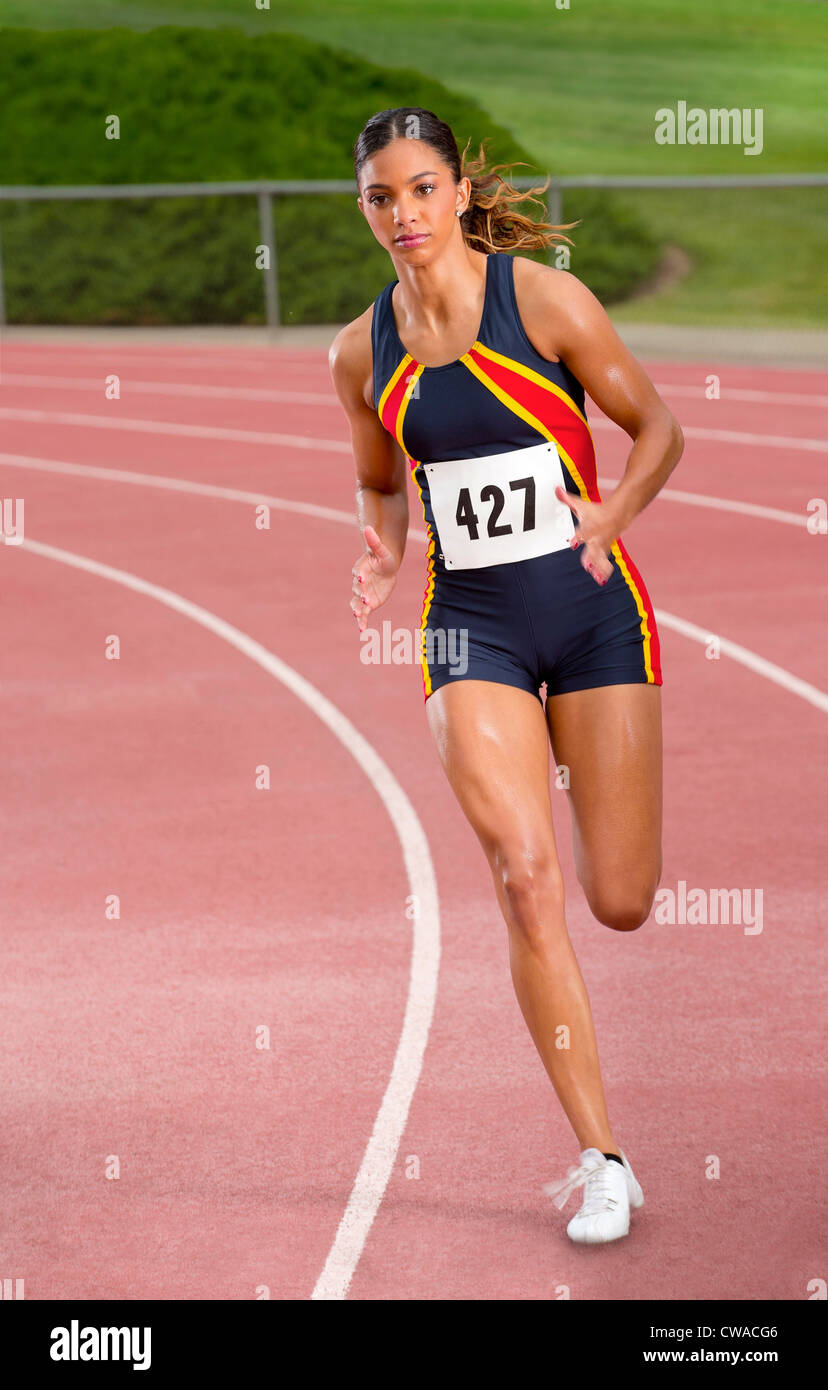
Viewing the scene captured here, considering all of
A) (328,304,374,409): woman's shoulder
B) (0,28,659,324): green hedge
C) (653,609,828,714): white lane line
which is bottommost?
(328,304,374,409): woman's shoulder

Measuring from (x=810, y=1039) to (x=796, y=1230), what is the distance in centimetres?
116

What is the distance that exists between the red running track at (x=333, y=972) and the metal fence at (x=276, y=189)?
372 inches

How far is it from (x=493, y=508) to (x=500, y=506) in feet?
0.06

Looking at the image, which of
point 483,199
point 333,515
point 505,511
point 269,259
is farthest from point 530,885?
point 269,259

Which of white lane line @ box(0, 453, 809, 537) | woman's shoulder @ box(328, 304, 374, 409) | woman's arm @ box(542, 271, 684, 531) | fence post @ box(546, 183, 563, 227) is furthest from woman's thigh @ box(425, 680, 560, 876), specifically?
fence post @ box(546, 183, 563, 227)

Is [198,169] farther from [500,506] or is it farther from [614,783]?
[614,783]

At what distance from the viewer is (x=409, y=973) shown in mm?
6270

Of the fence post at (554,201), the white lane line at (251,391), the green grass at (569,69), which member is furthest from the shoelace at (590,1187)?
the green grass at (569,69)

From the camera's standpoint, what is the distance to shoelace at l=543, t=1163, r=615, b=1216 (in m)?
4.41

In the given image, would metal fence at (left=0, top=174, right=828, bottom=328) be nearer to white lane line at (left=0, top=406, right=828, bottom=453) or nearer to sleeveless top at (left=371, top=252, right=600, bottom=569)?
white lane line at (left=0, top=406, right=828, bottom=453)

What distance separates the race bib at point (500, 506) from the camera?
453cm

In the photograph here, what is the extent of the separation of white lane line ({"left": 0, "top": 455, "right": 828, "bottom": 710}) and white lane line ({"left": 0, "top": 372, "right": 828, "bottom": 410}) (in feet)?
11.3
